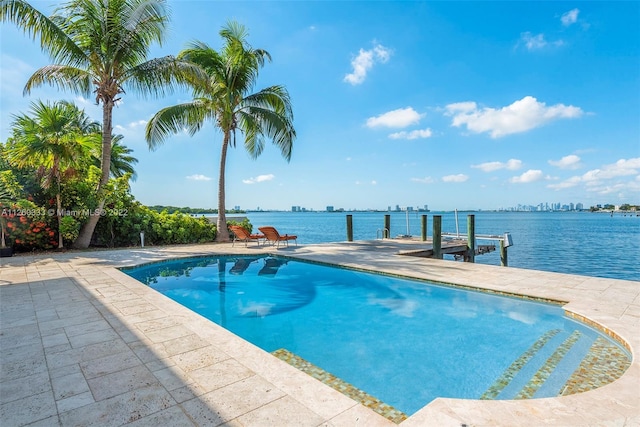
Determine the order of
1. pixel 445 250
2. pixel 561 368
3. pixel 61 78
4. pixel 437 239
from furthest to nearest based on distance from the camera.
Result: pixel 445 250, pixel 437 239, pixel 61 78, pixel 561 368

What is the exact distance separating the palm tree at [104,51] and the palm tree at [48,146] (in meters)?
0.85

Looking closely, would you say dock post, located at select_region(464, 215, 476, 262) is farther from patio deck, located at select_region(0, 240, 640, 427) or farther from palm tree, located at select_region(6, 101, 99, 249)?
palm tree, located at select_region(6, 101, 99, 249)

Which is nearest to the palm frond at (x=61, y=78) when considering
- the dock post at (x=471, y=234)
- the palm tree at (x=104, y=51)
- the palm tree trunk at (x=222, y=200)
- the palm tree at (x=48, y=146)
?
the palm tree at (x=104, y=51)

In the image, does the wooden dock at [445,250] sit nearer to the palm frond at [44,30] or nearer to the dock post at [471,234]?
the dock post at [471,234]

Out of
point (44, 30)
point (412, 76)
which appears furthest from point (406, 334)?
point (412, 76)

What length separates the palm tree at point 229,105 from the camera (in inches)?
490

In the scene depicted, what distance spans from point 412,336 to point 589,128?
77.8 ft

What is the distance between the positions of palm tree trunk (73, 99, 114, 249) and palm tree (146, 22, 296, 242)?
5.30 feet

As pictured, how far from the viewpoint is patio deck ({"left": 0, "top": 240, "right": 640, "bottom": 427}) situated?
2043 mm

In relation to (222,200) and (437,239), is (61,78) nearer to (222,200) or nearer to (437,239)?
(222,200)

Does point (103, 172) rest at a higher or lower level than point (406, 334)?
higher

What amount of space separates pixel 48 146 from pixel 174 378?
1047 cm

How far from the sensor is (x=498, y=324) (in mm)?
4551

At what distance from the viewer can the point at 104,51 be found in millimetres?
10242
